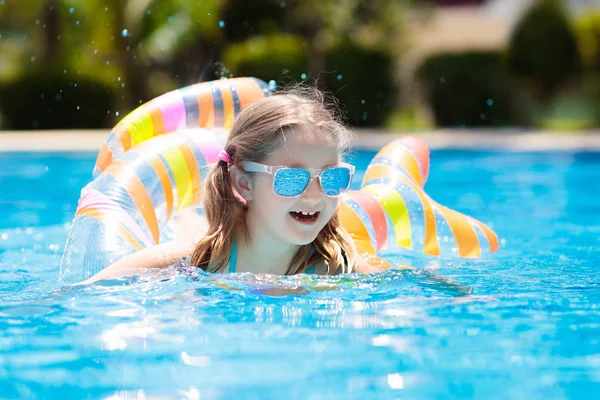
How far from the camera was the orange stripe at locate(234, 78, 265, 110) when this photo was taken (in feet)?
17.2

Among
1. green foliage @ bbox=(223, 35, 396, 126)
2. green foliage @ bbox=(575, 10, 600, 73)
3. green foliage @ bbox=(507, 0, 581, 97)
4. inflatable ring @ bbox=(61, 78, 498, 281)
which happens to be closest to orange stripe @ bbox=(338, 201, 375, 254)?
inflatable ring @ bbox=(61, 78, 498, 281)

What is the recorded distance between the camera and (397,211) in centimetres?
496

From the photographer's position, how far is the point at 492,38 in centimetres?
1944

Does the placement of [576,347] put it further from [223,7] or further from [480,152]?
[223,7]

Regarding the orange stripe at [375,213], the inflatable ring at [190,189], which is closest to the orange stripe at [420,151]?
the inflatable ring at [190,189]

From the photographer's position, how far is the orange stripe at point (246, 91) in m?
5.25

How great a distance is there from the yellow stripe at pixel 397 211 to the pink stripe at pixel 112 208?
48.5 inches

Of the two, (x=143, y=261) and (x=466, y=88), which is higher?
(x=466, y=88)

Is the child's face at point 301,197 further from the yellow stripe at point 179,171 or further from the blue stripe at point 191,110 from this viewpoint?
the blue stripe at point 191,110

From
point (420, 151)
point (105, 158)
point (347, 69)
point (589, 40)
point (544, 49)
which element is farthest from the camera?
point (589, 40)

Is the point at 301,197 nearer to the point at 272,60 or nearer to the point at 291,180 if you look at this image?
the point at 291,180

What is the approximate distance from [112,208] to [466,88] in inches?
510

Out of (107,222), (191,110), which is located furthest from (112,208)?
(191,110)

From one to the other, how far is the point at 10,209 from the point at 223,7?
1143 centimetres
